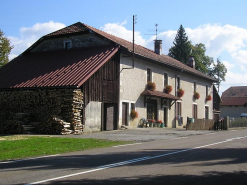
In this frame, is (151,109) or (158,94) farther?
(151,109)

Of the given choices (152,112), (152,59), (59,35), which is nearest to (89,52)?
(59,35)

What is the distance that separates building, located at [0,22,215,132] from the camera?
23.6 metres

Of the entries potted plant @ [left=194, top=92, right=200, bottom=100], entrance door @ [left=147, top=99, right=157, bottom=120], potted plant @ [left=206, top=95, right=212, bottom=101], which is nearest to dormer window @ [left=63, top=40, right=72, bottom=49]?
entrance door @ [left=147, top=99, right=157, bottom=120]

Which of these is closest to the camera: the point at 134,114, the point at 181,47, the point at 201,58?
the point at 134,114

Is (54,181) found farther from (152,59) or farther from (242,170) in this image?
(152,59)

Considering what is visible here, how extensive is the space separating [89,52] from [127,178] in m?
20.3

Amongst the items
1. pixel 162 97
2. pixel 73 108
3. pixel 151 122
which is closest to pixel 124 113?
pixel 151 122

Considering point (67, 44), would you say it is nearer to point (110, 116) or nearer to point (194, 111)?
point (110, 116)

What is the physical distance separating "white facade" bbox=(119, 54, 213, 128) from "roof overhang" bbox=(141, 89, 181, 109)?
0.36 m

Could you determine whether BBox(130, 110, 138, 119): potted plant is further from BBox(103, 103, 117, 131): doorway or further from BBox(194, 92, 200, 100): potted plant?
BBox(194, 92, 200, 100): potted plant

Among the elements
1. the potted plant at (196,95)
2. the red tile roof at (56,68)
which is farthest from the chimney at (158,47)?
the red tile roof at (56,68)

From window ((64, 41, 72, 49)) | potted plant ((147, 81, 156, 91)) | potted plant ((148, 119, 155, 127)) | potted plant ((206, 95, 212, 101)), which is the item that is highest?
window ((64, 41, 72, 49))

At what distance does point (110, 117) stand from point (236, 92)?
57.9 metres

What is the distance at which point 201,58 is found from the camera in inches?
2908
